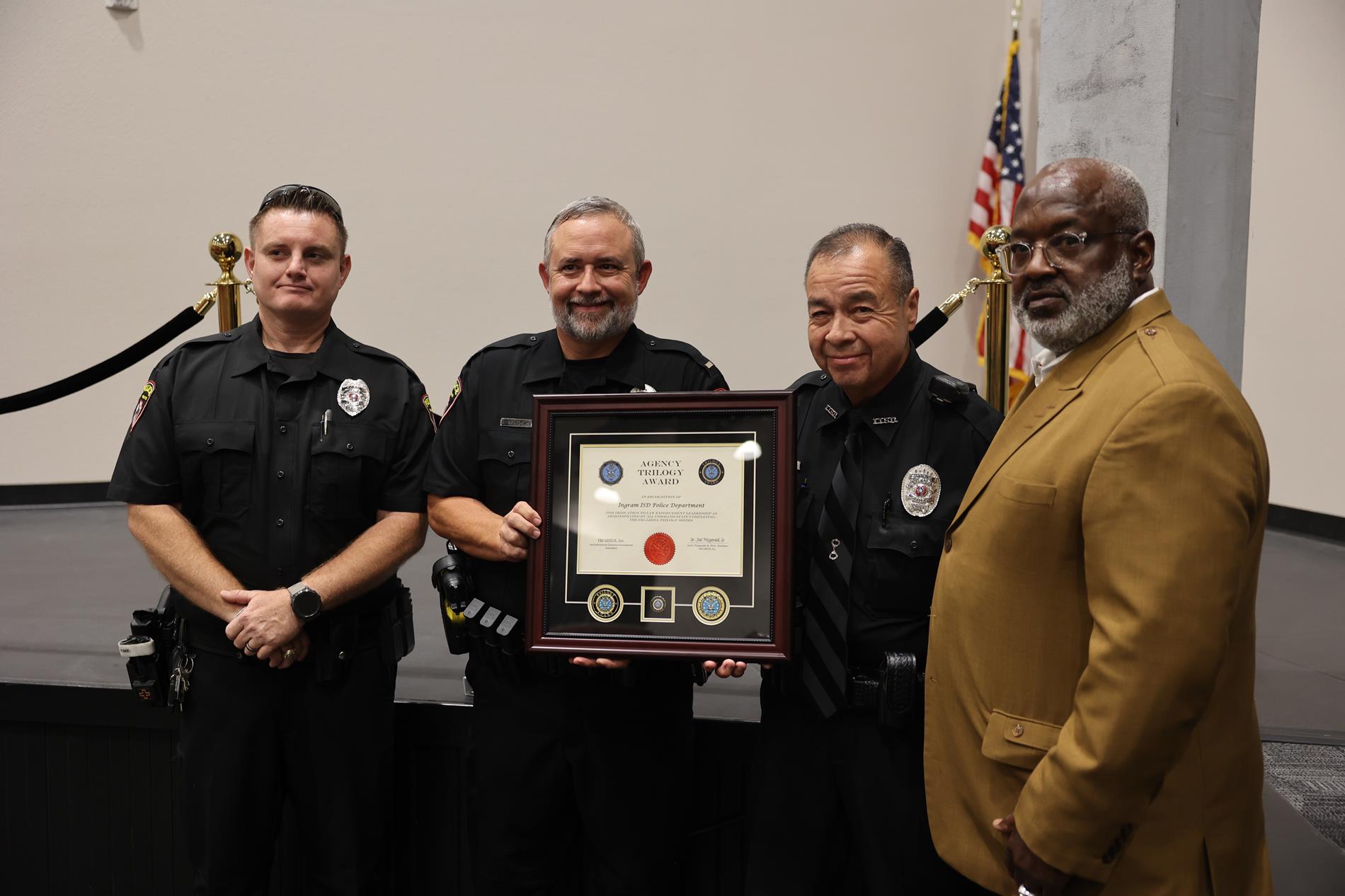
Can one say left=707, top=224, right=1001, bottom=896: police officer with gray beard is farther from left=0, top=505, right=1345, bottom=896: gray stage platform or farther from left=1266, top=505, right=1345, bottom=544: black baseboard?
left=1266, top=505, right=1345, bottom=544: black baseboard

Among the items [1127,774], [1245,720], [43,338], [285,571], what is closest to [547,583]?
[285,571]

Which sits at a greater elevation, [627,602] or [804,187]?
[804,187]

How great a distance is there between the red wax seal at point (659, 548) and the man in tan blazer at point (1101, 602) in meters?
0.48

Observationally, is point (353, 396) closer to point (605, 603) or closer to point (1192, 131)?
point (605, 603)

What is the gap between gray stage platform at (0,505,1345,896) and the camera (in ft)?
7.68

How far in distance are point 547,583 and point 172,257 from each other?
5707 millimetres

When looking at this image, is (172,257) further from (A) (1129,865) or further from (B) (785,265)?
(A) (1129,865)

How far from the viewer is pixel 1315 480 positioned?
548 centimetres

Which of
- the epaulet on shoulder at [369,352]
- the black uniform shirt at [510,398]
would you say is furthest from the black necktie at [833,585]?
the epaulet on shoulder at [369,352]

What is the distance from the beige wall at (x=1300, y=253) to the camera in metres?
5.36

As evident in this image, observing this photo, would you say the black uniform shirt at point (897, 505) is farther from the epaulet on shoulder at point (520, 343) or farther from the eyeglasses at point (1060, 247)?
the epaulet on shoulder at point (520, 343)

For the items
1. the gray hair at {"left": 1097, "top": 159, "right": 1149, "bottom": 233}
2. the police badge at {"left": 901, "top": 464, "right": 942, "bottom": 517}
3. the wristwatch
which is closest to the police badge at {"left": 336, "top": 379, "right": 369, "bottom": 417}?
the wristwatch

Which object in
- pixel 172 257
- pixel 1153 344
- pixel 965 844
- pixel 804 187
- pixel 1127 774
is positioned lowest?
pixel 965 844

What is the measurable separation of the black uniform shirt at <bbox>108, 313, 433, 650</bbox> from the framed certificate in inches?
18.6
